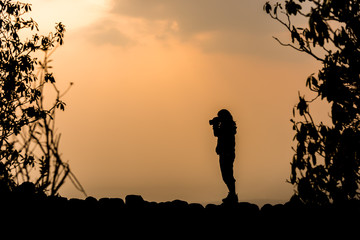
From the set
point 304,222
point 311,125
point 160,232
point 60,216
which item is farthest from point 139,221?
point 311,125

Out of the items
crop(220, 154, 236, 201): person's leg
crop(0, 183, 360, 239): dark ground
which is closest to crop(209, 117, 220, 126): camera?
crop(220, 154, 236, 201): person's leg

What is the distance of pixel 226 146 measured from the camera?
10.0 meters

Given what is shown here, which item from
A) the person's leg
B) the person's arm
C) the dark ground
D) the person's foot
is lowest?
the dark ground

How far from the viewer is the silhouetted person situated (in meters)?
9.98

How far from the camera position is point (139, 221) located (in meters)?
7.31

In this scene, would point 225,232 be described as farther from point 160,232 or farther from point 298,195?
point 298,195

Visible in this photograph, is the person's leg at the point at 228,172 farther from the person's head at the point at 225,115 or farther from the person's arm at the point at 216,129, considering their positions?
the person's head at the point at 225,115

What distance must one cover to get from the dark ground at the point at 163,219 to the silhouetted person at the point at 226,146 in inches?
59.0

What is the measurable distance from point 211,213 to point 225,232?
0.45m

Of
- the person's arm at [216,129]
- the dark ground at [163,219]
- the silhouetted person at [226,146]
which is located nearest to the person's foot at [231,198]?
the silhouetted person at [226,146]

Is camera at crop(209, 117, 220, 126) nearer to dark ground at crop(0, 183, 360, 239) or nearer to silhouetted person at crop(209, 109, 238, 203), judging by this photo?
silhouetted person at crop(209, 109, 238, 203)

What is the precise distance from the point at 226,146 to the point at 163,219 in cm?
295

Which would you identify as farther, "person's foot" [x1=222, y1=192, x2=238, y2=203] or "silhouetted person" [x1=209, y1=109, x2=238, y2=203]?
"silhouetted person" [x1=209, y1=109, x2=238, y2=203]

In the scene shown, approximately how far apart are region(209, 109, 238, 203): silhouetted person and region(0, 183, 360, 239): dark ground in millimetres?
1500
